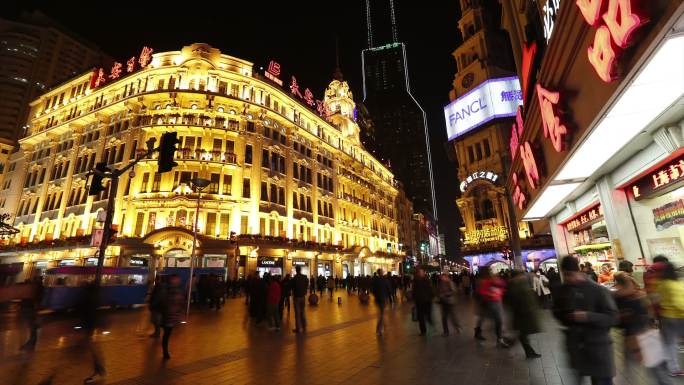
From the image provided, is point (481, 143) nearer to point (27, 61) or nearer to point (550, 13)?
point (550, 13)

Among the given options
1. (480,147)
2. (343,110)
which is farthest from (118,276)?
(480,147)

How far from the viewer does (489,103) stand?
3353 cm

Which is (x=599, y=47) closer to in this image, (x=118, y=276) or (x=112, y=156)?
(x=118, y=276)

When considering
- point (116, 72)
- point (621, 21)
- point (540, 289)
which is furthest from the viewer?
point (116, 72)

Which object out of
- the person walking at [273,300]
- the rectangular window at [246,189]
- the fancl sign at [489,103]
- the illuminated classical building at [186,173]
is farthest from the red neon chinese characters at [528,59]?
the rectangular window at [246,189]

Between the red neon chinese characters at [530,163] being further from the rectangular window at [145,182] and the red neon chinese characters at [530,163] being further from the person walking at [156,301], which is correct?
the rectangular window at [145,182]

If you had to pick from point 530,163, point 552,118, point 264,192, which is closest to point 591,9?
point 552,118

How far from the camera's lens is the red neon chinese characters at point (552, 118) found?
22.9 ft

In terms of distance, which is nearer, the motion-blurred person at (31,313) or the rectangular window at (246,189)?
the motion-blurred person at (31,313)

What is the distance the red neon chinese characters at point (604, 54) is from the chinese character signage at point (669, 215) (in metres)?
5.57

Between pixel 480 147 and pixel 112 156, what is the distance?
4576cm

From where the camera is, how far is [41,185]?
35625mm

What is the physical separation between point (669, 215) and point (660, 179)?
1161 mm

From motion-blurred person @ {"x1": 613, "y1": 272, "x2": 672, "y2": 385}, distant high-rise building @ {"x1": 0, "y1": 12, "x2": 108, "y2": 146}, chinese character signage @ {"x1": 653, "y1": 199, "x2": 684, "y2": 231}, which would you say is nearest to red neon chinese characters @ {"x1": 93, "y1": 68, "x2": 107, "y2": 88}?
motion-blurred person @ {"x1": 613, "y1": 272, "x2": 672, "y2": 385}
